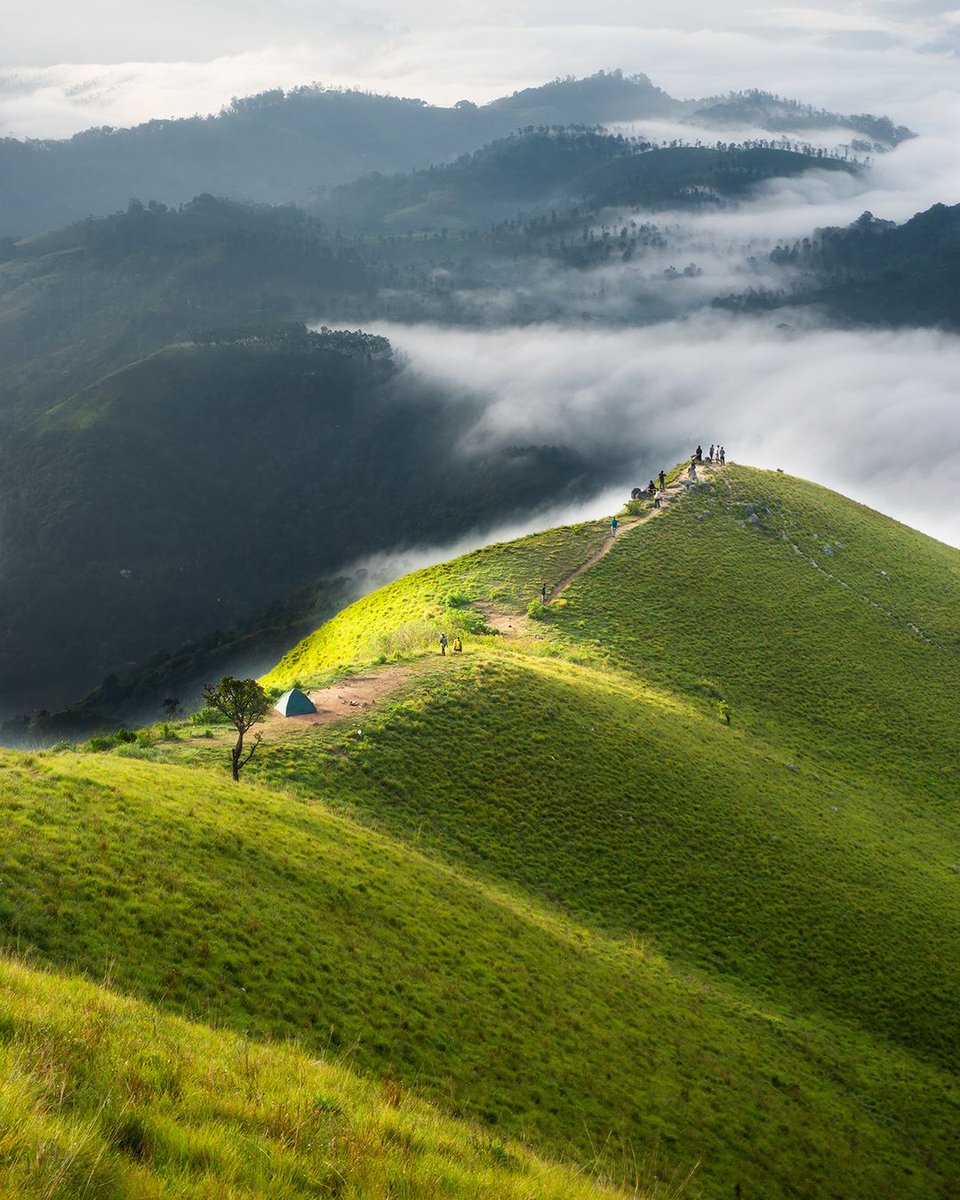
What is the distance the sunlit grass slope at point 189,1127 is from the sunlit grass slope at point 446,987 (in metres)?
5.79

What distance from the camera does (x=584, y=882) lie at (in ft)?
122

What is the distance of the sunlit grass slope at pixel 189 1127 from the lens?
675 centimetres

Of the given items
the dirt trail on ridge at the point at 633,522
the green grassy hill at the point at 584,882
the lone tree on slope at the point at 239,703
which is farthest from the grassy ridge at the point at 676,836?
the dirt trail on ridge at the point at 633,522

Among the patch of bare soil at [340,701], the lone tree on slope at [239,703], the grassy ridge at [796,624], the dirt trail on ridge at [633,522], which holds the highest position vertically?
the lone tree on slope at [239,703]

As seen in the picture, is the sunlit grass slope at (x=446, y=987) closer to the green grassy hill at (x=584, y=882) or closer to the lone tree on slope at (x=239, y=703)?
the green grassy hill at (x=584, y=882)

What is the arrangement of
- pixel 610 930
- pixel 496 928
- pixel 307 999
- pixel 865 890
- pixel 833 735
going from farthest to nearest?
pixel 833 735 < pixel 865 890 < pixel 610 930 < pixel 496 928 < pixel 307 999

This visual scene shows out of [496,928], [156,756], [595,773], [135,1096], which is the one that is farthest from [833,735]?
[135,1096]

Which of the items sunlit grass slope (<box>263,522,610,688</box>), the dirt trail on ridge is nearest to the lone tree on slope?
sunlit grass slope (<box>263,522,610,688</box>)

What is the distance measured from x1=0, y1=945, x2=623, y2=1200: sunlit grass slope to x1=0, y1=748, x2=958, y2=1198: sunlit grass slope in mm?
5794

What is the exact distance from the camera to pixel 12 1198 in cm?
596

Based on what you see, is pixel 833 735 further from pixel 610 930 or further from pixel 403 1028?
pixel 403 1028

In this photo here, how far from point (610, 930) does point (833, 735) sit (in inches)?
1274

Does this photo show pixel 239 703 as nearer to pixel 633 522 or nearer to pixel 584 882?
pixel 584 882

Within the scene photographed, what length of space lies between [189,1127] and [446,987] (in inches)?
678
